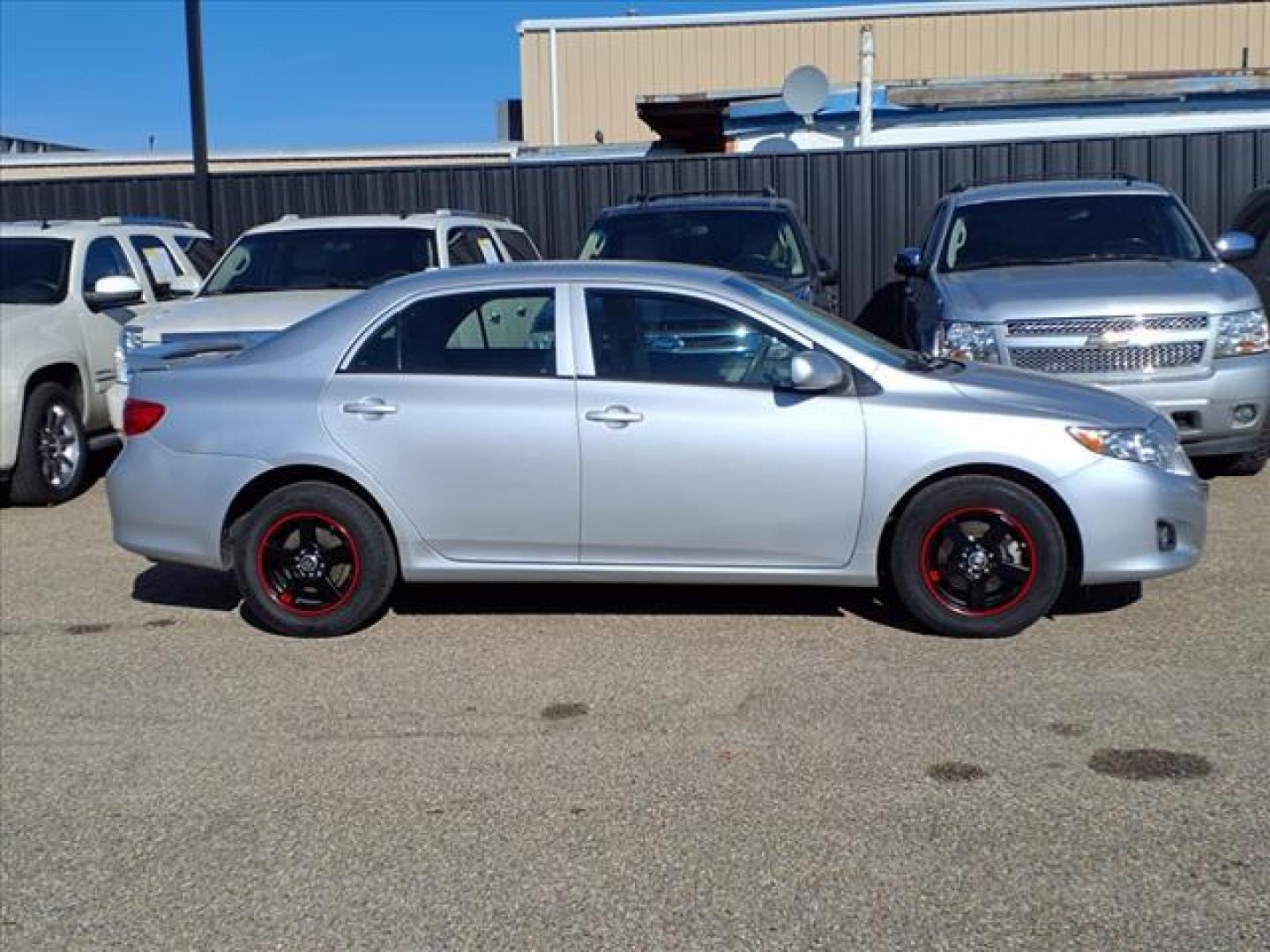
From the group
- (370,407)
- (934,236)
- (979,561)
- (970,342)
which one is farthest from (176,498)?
(934,236)

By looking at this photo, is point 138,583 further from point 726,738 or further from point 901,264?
point 901,264

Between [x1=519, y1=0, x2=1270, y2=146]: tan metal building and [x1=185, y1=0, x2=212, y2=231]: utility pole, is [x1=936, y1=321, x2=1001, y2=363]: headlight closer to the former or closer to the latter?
[x1=185, y1=0, x2=212, y2=231]: utility pole

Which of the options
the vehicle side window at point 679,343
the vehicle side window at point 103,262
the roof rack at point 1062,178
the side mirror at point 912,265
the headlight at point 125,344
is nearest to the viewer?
the vehicle side window at point 679,343

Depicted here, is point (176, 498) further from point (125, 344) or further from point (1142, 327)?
point (1142, 327)

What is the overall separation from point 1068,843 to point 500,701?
7.49ft

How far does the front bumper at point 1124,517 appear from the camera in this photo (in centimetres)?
604

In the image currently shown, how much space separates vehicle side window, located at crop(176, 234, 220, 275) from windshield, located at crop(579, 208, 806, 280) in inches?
156

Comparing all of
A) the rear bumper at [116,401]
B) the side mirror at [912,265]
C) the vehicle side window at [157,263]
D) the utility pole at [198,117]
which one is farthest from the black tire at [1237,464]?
the utility pole at [198,117]

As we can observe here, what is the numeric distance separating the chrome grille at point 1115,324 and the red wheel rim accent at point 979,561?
267cm

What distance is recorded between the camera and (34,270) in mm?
11000

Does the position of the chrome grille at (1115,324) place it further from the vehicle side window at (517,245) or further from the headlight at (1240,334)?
the vehicle side window at (517,245)

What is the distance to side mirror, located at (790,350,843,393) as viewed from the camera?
20.0 feet

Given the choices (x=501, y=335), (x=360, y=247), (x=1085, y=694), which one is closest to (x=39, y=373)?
(x=360, y=247)

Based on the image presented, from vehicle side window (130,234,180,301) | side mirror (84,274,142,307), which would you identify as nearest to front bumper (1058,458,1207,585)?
side mirror (84,274,142,307)
